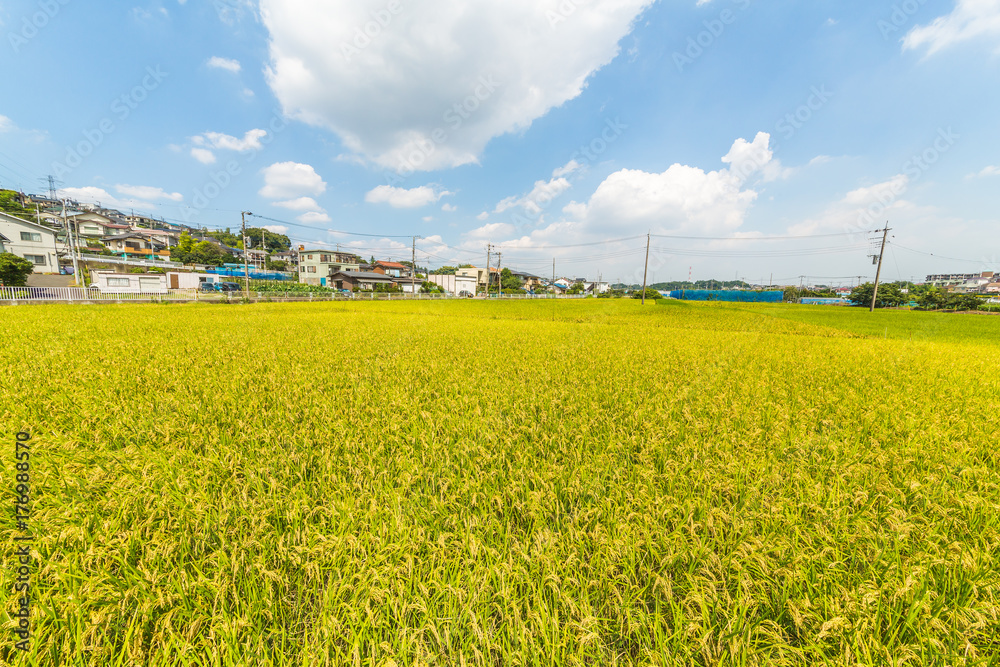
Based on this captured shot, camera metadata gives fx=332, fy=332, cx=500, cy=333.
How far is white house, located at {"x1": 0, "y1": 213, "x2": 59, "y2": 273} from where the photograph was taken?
38000 mm

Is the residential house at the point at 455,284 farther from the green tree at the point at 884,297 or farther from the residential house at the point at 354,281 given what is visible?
the green tree at the point at 884,297

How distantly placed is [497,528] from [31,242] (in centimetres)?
6872

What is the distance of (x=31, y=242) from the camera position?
131ft

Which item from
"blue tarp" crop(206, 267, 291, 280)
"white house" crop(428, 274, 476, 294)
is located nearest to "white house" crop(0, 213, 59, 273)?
"blue tarp" crop(206, 267, 291, 280)

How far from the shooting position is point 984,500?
2420 mm

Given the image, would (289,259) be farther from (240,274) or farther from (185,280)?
(185,280)

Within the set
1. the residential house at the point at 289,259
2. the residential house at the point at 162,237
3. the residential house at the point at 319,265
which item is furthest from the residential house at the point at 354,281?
the residential house at the point at 162,237

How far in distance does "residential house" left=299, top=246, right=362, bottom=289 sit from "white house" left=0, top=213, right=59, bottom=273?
3398cm

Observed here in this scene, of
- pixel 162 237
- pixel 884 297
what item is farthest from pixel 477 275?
pixel 162 237

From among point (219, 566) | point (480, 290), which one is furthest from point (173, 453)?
point (480, 290)

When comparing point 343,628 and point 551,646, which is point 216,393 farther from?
point 551,646

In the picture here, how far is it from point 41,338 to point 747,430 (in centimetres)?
A: 1525

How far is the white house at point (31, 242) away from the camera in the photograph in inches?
1496

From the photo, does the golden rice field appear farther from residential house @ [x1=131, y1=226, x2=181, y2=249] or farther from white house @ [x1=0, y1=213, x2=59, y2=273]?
residential house @ [x1=131, y1=226, x2=181, y2=249]
